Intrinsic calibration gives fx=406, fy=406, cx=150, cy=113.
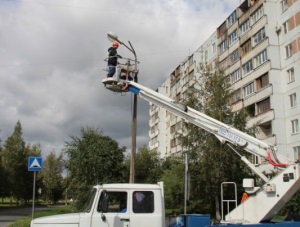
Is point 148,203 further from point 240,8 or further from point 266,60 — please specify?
point 240,8

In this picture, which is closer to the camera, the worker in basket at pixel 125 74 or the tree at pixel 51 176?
the worker in basket at pixel 125 74

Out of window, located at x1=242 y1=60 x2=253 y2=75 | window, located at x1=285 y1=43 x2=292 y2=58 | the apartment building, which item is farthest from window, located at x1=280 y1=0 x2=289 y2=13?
window, located at x1=242 y1=60 x2=253 y2=75

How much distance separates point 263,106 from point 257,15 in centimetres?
1049

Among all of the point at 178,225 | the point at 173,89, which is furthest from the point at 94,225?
the point at 173,89

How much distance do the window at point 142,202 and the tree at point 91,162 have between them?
2039cm

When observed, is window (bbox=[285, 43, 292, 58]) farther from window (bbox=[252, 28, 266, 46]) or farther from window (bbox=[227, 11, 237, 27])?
window (bbox=[227, 11, 237, 27])

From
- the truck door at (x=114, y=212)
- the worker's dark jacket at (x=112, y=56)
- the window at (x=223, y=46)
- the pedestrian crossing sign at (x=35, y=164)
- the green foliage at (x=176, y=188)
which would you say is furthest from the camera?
the window at (x=223, y=46)

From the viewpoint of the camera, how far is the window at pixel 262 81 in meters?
42.0

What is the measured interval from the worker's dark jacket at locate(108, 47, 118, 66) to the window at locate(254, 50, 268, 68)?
3154cm

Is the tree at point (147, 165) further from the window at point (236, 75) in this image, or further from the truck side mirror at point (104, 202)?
the truck side mirror at point (104, 202)

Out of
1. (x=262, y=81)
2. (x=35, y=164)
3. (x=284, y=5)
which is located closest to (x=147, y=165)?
(x=262, y=81)

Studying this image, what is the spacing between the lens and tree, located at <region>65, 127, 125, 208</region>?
29594mm

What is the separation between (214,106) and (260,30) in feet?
72.2

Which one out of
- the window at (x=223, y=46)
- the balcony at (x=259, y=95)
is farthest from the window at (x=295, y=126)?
the window at (x=223, y=46)
